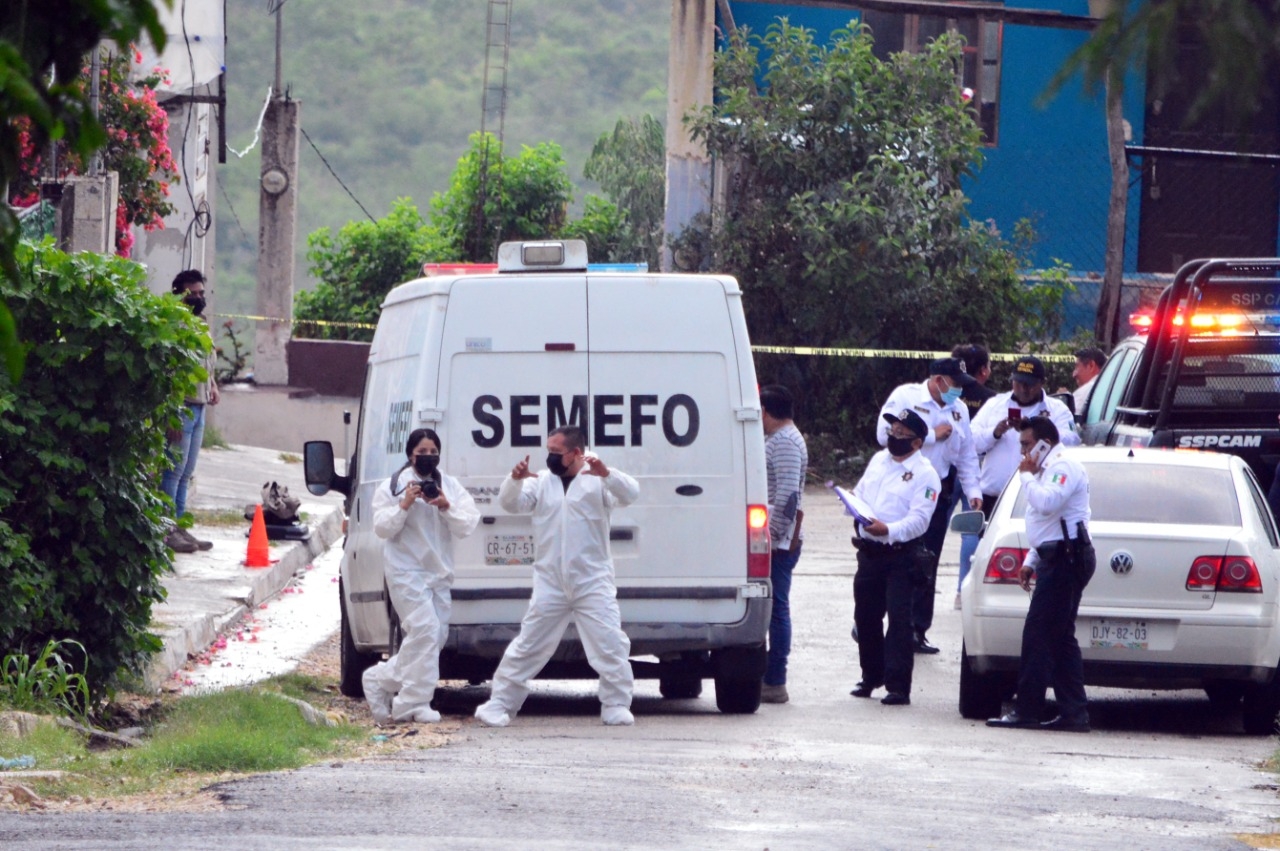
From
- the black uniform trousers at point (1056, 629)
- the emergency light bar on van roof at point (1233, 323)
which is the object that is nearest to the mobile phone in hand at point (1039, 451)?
the black uniform trousers at point (1056, 629)

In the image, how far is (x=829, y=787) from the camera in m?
7.88

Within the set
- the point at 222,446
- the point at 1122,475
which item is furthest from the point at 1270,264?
the point at 222,446

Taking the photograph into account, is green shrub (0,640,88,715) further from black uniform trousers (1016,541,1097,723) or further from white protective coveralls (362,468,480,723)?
black uniform trousers (1016,541,1097,723)

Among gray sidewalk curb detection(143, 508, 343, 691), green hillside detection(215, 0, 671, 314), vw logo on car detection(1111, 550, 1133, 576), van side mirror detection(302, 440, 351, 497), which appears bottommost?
gray sidewalk curb detection(143, 508, 343, 691)

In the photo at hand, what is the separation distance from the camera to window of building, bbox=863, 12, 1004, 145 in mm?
26906

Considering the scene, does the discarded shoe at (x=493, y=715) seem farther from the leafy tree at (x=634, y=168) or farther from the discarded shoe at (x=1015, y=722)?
the leafy tree at (x=634, y=168)

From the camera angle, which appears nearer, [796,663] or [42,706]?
[42,706]

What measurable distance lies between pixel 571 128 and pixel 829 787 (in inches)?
3240

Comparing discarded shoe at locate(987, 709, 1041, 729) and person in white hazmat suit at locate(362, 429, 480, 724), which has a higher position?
person in white hazmat suit at locate(362, 429, 480, 724)

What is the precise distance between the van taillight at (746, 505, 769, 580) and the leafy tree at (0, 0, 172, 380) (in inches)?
250

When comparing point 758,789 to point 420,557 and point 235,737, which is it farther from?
point 420,557

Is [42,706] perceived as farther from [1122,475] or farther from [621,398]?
[1122,475]

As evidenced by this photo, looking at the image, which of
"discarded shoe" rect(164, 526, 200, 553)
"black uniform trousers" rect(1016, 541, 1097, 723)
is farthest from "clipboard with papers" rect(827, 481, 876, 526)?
"discarded shoe" rect(164, 526, 200, 553)

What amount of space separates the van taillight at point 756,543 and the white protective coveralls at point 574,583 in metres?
0.63
